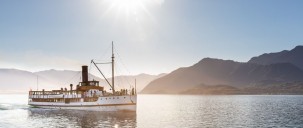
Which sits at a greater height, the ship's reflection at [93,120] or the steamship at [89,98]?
the steamship at [89,98]

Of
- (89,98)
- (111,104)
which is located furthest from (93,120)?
(89,98)

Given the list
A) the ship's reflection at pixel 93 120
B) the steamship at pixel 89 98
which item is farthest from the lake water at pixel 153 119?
the steamship at pixel 89 98

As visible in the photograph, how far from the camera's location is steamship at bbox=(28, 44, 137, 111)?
266 feet

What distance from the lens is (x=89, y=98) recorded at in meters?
89.9

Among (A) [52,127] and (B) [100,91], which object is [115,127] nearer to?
(A) [52,127]

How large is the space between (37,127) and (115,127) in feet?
48.3

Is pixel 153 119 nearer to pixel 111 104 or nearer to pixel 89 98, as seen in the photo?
pixel 111 104

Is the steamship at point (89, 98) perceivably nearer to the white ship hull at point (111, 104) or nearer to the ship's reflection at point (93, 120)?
the white ship hull at point (111, 104)

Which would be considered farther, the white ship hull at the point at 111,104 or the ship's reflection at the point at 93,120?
the white ship hull at the point at 111,104

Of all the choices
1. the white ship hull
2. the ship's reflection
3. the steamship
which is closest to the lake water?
the ship's reflection

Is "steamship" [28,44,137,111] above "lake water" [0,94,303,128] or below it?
above

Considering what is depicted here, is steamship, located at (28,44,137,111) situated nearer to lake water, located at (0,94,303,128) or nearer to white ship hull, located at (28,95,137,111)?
white ship hull, located at (28,95,137,111)

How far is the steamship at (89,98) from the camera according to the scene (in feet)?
266

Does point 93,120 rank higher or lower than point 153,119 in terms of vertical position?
higher
